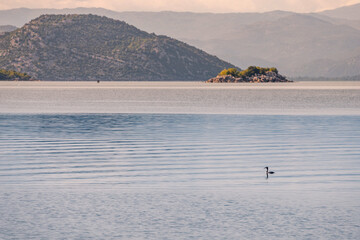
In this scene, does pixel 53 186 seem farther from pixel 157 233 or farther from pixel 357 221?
pixel 357 221

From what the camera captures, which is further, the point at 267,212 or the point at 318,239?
the point at 267,212

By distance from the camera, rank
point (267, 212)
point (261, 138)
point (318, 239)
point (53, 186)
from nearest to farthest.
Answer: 1. point (318, 239)
2. point (267, 212)
3. point (53, 186)
4. point (261, 138)

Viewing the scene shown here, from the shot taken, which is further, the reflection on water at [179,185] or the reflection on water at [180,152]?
the reflection on water at [180,152]

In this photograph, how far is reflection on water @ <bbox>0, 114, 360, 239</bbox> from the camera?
18.5 metres

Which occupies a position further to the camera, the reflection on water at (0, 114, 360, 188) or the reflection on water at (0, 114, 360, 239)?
the reflection on water at (0, 114, 360, 188)

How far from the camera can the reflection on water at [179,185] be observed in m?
18.5

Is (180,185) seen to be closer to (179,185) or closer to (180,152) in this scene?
(179,185)

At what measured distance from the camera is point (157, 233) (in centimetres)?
1786

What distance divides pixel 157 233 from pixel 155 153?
57.2ft

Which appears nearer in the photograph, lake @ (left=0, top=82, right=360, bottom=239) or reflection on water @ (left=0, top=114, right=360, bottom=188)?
lake @ (left=0, top=82, right=360, bottom=239)

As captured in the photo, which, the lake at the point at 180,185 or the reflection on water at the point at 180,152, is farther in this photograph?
the reflection on water at the point at 180,152

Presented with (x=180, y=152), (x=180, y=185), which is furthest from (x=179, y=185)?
(x=180, y=152)

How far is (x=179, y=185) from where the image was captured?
24.9m

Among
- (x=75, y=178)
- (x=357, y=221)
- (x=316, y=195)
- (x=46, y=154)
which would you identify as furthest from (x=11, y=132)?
(x=357, y=221)
